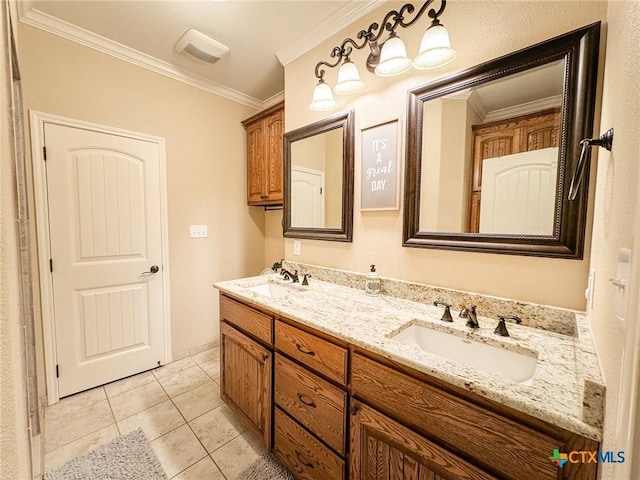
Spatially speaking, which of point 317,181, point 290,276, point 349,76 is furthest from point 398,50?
point 290,276

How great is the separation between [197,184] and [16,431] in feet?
7.26

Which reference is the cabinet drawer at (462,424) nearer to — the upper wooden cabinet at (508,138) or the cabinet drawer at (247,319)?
the cabinet drawer at (247,319)

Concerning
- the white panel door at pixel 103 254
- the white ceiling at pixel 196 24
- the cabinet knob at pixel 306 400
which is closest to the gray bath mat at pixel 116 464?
the white panel door at pixel 103 254

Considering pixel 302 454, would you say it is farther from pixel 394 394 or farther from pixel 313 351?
pixel 394 394

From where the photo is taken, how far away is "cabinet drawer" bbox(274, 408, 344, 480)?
1.09 m

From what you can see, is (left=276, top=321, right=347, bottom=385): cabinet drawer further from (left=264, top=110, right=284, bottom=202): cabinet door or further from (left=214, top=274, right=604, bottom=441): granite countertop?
(left=264, top=110, right=284, bottom=202): cabinet door

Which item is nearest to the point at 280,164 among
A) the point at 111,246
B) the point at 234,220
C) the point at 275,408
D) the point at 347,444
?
the point at 234,220

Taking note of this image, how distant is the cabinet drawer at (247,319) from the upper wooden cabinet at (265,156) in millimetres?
1141

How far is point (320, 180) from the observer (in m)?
1.93

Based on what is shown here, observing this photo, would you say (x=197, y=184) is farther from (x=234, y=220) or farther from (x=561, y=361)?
(x=561, y=361)

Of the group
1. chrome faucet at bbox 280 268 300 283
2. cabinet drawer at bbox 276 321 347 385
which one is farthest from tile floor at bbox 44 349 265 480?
chrome faucet at bbox 280 268 300 283

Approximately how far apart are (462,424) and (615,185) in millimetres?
743

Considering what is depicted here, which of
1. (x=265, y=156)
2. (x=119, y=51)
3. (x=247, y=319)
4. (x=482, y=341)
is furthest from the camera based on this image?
(x=265, y=156)

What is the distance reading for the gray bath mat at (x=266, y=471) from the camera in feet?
4.46
